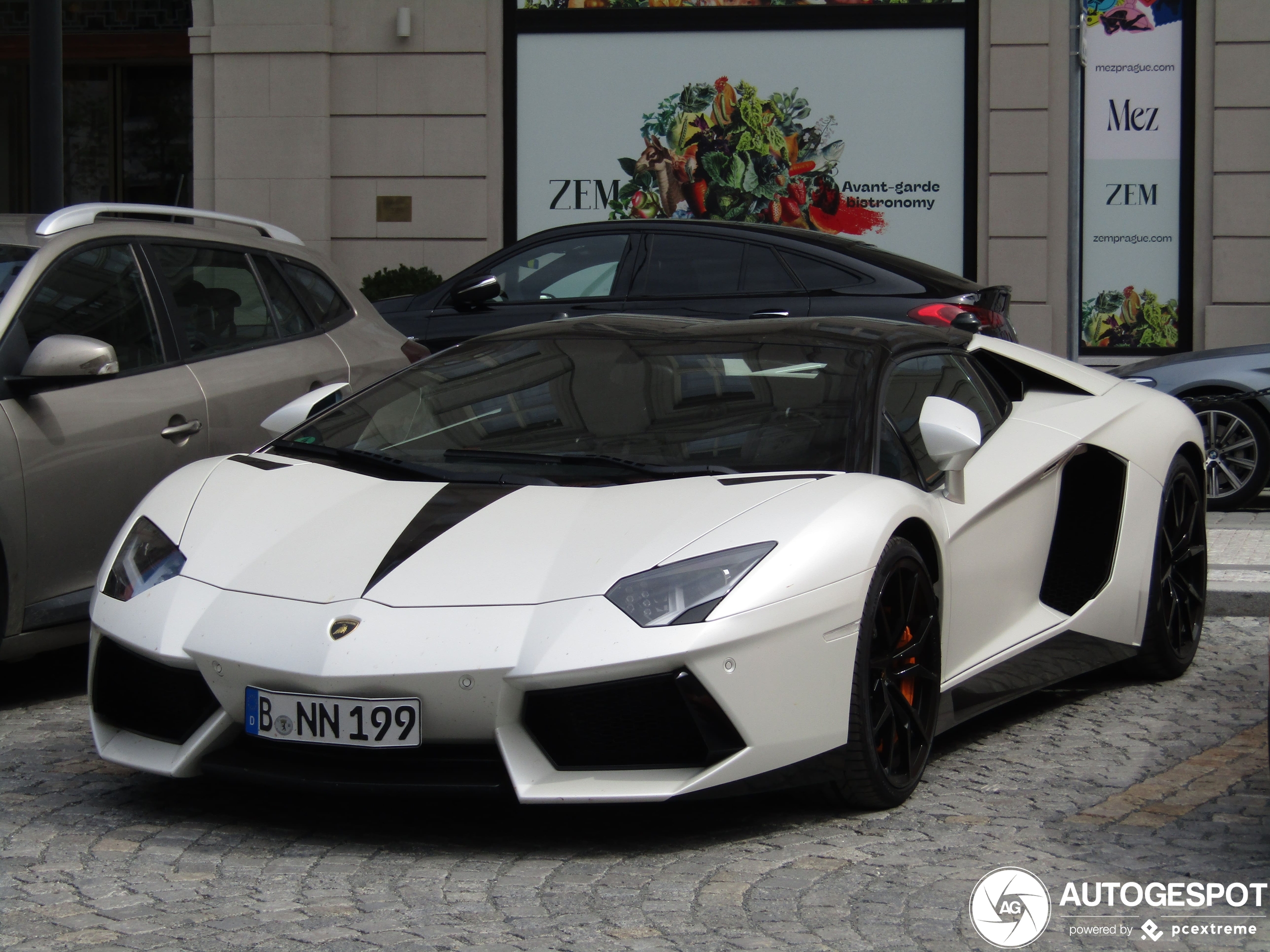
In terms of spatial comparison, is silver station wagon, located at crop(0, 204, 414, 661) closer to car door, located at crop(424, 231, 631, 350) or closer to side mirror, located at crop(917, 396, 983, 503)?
side mirror, located at crop(917, 396, 983, 503)

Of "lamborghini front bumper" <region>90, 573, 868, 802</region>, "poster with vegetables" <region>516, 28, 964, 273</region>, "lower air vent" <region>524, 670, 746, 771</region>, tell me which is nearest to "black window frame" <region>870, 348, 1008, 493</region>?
"lamborghini front bumper" <region>90, 573, 868, 802</region>

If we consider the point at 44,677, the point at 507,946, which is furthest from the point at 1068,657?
the point at 44,677

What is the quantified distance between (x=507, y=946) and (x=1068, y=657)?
248 centimetres

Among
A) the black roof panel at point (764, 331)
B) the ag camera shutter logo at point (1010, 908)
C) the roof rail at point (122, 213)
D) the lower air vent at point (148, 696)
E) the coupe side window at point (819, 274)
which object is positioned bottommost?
the ag camera shutter logo at point (1010, 908)

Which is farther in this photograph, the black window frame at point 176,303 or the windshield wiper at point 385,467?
the black window frame at point 176,303

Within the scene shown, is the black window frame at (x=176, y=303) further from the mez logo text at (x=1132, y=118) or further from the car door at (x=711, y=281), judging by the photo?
the mez logo text at (x=1132, y=118)

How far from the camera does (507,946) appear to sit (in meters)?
3.01

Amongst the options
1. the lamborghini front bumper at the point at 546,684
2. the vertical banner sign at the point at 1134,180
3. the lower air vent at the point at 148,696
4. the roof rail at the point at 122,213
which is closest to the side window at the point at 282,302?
the roof rail at the point at 122,213

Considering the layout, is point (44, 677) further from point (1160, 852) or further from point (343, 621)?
point (1160, 852)

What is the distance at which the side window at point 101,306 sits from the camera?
17.3 feet

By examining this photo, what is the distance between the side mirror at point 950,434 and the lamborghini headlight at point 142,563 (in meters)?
1.92

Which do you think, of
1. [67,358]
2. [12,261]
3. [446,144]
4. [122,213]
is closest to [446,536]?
[67,358]

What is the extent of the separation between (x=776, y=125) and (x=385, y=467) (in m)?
11.5

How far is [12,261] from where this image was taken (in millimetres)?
5352
